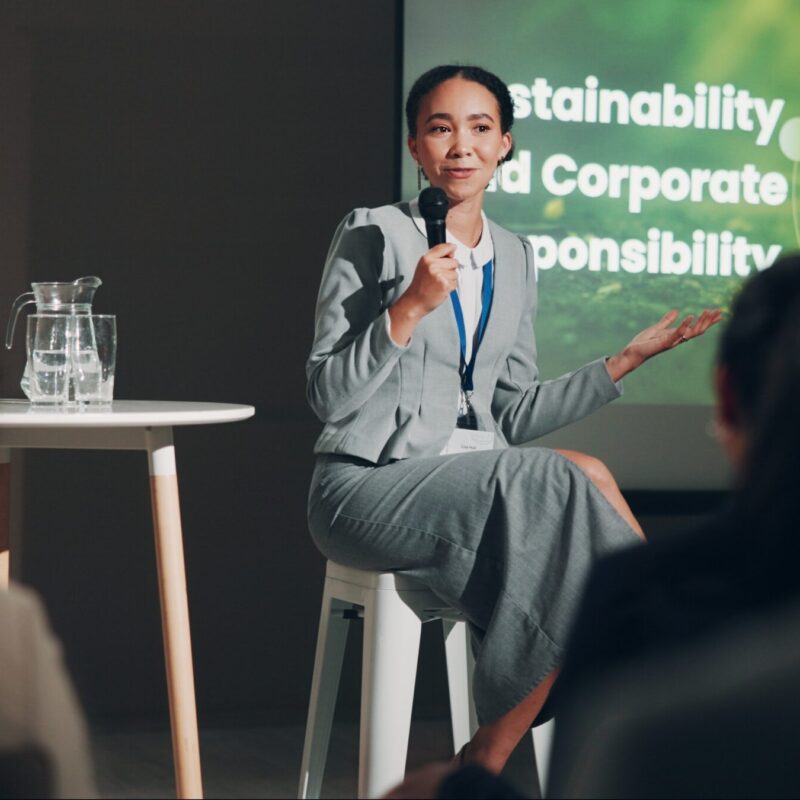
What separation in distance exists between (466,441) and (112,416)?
726 mm

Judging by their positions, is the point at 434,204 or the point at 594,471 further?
the point at 434,204

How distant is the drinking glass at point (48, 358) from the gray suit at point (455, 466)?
1.42 ft

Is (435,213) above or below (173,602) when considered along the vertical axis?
above

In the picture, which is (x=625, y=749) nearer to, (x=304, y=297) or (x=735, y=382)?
(x=735, y=382)

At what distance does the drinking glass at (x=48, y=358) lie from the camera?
7.38 feet

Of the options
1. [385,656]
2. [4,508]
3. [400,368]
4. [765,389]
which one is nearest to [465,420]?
[400,368]

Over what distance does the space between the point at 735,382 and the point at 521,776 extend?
2.44 metres

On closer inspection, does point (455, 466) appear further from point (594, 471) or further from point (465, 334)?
point (465, 334)

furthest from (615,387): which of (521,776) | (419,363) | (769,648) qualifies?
(769,648)

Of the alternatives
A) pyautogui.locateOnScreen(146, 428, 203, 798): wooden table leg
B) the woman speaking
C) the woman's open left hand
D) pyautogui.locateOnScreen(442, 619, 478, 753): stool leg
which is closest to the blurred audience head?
the woman speaking

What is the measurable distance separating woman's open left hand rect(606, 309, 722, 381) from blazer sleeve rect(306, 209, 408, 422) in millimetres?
459

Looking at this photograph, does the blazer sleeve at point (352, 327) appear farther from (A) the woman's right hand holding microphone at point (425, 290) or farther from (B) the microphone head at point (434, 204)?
(B) the microphone head at point (434, 204)

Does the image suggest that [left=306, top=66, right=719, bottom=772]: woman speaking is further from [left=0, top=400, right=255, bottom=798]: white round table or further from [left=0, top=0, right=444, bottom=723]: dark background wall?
[left=0, top=0, right=444, bottom=723]: dark background wall

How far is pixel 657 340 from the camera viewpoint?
253 cm
